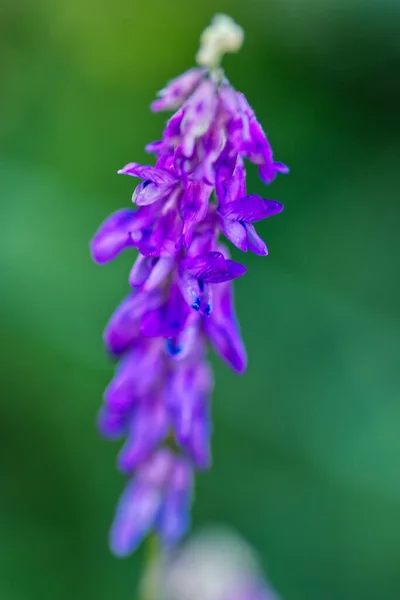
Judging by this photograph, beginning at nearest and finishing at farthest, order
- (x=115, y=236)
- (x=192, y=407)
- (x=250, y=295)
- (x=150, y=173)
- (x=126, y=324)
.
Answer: (x=150, y=173)
(x=115, y=236)
(x=126, y=324)
(x=192, y=407)
(x=250, y=295)

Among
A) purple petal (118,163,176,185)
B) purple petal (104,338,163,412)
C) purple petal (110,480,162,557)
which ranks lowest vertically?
purple petal (110,480,162,557)

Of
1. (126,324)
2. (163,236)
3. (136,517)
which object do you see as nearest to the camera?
(163,236)

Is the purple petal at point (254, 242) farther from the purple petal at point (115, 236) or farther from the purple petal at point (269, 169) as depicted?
the purple petal at point (115, 236)

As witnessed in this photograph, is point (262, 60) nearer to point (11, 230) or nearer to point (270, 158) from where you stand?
point (11, 230)

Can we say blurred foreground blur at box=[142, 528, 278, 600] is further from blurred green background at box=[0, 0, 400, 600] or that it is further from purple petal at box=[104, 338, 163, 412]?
blurred green background at box=[0, 0, 400, 600]

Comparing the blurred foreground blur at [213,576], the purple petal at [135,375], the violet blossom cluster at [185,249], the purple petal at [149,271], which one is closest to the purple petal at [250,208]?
the violet blossom cluster at [185,249]

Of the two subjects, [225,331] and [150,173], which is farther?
[225,331]

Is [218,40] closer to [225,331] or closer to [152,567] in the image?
[225,331]

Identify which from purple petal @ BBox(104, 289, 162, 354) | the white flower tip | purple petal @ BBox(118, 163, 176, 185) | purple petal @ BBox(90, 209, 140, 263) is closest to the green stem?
purple petal @ BBox(104, 289, 162, 354)

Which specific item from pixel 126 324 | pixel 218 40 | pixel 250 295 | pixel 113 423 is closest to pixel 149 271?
pixel 126 324
